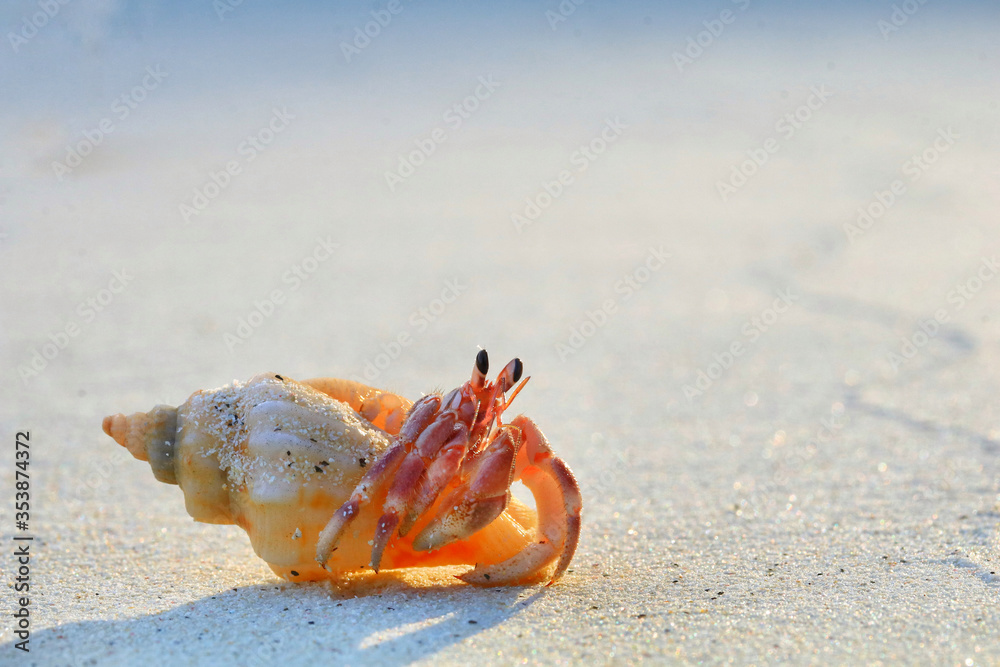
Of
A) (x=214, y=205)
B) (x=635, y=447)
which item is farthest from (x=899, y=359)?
(x=214, y=205)

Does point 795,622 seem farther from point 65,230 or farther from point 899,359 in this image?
point 65,230

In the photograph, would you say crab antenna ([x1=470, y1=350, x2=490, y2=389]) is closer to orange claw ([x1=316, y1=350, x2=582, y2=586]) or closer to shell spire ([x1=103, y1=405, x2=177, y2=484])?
orange claw ([x1=316, y1=350, x2=582, y2=586])

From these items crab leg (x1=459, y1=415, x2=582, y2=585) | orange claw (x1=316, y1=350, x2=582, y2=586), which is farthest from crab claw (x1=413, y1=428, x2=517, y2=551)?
crab leg (x1=459, y1=415, x2=582, y2=585)

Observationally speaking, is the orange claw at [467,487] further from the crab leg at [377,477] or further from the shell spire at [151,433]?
the shell spire at [151,433]

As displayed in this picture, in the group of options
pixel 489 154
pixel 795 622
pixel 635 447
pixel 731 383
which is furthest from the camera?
pixel 489 154

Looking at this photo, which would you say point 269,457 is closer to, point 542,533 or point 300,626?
point 300,626

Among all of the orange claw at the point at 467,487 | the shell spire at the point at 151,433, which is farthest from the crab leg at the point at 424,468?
the shell spire at the point at 151,433
